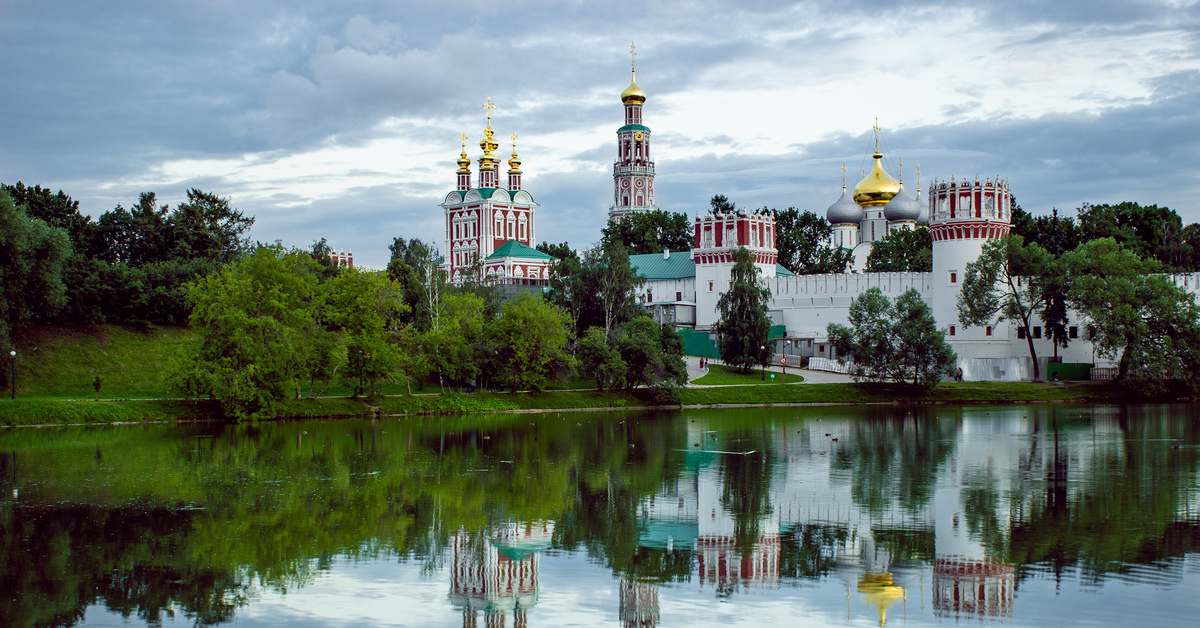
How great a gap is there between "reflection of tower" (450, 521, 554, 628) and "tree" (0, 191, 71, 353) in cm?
3156

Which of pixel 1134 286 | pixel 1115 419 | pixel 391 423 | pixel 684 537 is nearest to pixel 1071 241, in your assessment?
pixel 1134 286

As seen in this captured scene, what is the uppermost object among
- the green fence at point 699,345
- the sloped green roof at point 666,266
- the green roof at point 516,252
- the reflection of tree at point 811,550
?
the green roof at point 516,252

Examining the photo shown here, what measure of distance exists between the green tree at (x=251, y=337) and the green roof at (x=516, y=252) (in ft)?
162

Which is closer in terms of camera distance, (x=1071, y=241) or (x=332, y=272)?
(x=332, y=272)

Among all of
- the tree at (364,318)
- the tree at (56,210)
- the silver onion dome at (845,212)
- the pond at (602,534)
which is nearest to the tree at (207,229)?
the tree at (56,210)

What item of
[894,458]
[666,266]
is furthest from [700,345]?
[894,458]

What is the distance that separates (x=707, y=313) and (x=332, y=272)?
76.8ft

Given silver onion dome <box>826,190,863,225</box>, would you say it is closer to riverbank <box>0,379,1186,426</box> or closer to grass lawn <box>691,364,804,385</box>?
grass lawn <box>691,364,804,385</box>

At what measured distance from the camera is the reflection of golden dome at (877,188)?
9200 centimetres

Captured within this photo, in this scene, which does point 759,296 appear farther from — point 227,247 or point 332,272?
point 227,247

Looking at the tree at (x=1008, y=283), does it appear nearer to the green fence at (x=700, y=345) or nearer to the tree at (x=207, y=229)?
the green fence at (x=700, y=345)

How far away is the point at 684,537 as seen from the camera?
15.8 meters

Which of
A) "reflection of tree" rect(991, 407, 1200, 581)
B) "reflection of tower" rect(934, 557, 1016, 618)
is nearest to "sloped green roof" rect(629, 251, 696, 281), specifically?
"reflection of tree" rect(991, 407, 1200, 581)

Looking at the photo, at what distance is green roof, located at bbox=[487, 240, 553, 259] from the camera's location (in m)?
91.3
